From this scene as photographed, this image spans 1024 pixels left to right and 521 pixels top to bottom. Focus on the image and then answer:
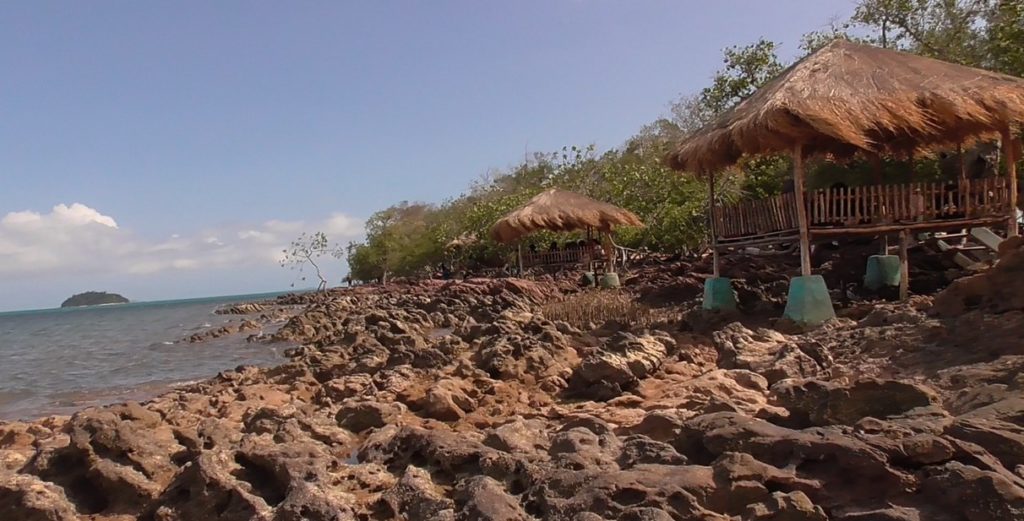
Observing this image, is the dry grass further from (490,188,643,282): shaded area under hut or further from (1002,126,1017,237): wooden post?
(490,188,643,282): shaded area under hut

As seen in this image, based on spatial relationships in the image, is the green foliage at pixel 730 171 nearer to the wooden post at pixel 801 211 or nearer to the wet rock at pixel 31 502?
the wooden post at pixel 801 211

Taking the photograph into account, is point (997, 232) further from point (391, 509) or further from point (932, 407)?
point (391, 509)

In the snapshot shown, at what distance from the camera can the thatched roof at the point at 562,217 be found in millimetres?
20312

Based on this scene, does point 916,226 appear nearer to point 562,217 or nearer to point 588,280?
point 562,217

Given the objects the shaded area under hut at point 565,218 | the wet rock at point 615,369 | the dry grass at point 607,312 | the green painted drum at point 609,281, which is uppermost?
the shaded area under hut at point 565,218

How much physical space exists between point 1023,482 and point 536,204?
60.3 feet

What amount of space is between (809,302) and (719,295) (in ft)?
7.58

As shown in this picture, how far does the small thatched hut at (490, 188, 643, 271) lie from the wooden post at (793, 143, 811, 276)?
10549 mm

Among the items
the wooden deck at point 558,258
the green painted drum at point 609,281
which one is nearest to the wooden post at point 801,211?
the green painted drum at point 609,281

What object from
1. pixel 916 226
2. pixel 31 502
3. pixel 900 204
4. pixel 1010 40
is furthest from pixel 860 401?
pixel 1010 40

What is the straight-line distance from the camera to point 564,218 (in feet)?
67.1

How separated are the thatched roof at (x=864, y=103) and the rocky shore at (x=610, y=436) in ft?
7.80

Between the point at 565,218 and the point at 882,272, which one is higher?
the point at 565,218

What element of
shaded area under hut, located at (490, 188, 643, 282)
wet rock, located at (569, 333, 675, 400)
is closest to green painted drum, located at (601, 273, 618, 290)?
shaded area under hut, located at (490, 188, 643, 282)
